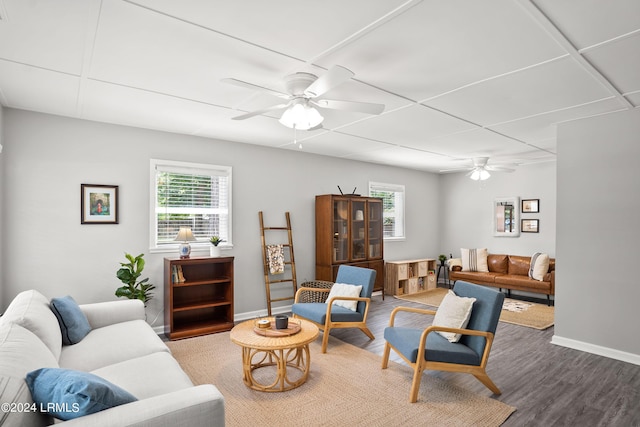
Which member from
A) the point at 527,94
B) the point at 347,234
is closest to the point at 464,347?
the point at 527,94

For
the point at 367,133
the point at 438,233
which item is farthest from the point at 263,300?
the point at 438,233

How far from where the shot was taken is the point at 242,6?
188 centimetres

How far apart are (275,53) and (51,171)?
3.00m

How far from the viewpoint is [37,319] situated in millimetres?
2328

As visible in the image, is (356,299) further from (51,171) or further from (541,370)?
(51,171)

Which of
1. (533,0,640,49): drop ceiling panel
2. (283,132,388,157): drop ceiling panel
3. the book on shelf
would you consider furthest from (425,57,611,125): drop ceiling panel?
the book on shelf

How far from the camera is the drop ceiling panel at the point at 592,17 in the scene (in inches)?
72.5

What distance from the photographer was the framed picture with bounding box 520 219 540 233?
6855mm

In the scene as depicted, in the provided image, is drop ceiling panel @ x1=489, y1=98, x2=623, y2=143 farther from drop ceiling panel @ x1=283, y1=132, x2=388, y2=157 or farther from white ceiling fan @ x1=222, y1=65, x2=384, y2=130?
white ceiling fan @ x1=222, y1=65, x2=384, y2=130

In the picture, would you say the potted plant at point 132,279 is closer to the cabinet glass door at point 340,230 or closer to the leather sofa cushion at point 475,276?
the cabinet glass door at point 340,230

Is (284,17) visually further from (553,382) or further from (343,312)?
(553,382)

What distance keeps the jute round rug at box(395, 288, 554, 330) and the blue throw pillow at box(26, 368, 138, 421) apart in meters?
5.08

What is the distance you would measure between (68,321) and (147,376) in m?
1.08

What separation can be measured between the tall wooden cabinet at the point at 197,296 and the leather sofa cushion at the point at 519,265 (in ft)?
17.4
